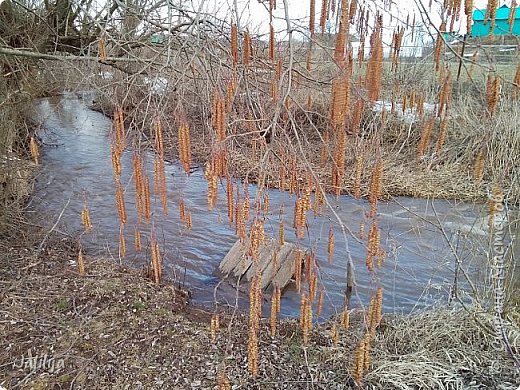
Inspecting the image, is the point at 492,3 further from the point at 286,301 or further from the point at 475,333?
the point at 286,301

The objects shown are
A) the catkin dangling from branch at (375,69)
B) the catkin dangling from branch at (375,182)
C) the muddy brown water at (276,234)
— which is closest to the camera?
the catkin dangling from branch at (375,69)

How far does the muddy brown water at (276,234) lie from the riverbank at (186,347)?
0.41 m

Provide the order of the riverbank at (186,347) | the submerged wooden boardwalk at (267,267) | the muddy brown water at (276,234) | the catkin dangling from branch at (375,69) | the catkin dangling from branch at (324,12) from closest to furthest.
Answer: the catkin dangling from branch at (375,69), the catkin dangling from branch at (324,12), the riverbank at (186,347), the muddy brown water at (276,234), the submerged wooden boardwalk at (267,267)

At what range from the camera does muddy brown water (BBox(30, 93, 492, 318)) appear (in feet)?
13.7

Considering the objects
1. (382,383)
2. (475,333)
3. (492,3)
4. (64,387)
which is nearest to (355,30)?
(492,3)

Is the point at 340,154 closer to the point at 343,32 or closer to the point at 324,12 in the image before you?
the point at 343,32

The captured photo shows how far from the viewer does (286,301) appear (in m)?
4.27

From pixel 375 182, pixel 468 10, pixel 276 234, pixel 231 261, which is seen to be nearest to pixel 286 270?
pixel 231 261

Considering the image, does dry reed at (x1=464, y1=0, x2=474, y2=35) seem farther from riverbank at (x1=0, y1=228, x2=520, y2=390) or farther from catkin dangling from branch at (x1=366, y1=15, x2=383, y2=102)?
riverbank at (x1=0, y1=228, x2=520, y2=390)

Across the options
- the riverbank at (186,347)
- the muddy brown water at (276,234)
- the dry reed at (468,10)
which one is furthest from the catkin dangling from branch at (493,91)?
the riverbank at (186,347)

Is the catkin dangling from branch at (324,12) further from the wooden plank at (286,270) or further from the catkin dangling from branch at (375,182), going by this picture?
the wooden plank at (286,270)

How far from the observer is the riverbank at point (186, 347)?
2.84 m

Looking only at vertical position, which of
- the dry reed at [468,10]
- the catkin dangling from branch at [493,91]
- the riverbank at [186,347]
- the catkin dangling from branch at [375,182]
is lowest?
the riverbank at [186,347]

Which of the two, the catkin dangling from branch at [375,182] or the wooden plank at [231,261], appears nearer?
the catkin dangling from branch at [375,182]
